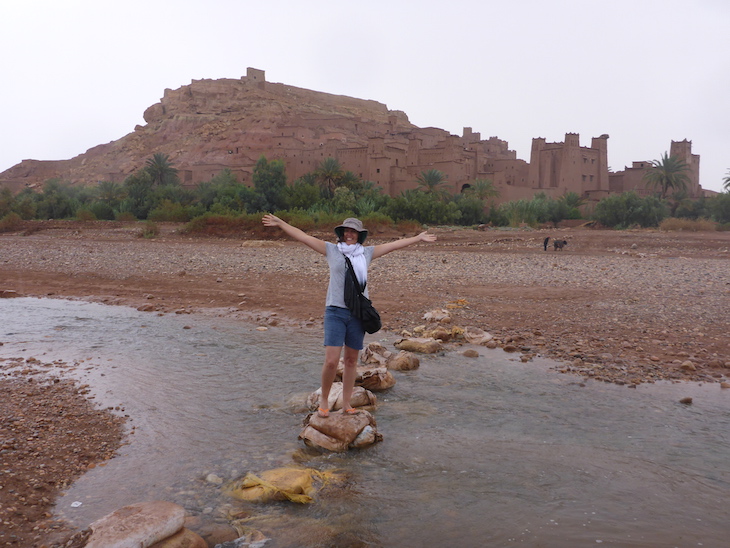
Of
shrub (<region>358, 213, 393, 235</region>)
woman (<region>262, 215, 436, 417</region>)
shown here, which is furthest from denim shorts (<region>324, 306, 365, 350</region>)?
shrub (<region>358, 213, 393, 235</region>)

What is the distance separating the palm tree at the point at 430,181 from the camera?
44.9m

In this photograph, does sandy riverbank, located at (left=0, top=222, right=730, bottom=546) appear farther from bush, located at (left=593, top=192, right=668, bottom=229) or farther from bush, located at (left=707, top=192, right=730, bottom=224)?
bush, located at (left=707, top=192, right=730, bottom=224)

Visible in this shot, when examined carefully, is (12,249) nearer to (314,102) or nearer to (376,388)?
(376,388)

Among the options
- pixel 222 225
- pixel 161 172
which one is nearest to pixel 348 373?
pixel 222 225

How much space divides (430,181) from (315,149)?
1282 centimetres

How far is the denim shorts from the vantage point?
470 cm

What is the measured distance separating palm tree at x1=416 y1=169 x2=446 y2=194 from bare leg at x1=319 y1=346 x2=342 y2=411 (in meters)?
40.3

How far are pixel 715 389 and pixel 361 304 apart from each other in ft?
13.2

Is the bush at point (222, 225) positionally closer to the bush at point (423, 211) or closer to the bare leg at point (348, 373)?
the bush at point (423, 211)

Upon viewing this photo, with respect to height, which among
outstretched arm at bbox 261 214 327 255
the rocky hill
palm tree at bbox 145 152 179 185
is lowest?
outstretched arm at bbox 261 214 327 255

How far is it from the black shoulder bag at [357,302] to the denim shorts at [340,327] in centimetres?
8

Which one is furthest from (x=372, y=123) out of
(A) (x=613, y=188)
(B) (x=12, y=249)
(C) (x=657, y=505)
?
(C) (x=657, y=505)

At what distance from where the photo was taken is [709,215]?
40750 millimetres

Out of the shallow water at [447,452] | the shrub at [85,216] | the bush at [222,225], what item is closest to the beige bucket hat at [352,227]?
the shallow water at [447,452]
